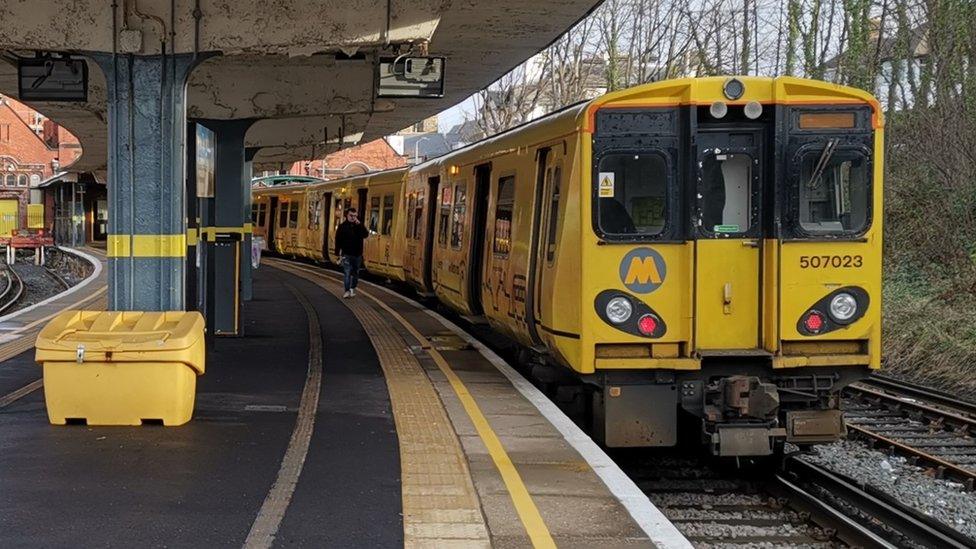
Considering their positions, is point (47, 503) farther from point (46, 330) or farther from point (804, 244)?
point (804, 244)

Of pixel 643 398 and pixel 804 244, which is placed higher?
pixel 804 244

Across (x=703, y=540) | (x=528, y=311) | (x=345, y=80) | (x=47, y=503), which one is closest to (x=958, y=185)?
(x=345, y=80)

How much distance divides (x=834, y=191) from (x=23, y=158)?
69463 mm

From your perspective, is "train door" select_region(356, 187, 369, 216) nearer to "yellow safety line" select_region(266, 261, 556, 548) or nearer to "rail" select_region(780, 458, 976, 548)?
"yellow safety line" select_region(266, 261, 556, 548)

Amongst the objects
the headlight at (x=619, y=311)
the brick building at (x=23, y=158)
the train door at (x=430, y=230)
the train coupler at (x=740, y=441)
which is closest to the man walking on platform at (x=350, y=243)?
the train door at (x=430, y=230)

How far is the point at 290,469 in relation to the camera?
23.8ft

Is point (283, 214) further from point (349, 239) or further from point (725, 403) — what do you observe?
point (725, 403)

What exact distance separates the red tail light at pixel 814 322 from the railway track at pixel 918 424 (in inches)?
86.5

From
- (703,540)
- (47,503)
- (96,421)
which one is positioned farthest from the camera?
(96,421)

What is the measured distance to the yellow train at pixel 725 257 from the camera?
8.50m

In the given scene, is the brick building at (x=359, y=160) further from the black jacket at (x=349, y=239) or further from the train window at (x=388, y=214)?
the black jacket at (x=349, y=239)

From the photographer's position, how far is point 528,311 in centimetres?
1008

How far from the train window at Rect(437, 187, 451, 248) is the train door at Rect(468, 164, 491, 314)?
6.94 feet

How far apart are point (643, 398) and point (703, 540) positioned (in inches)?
51.5
